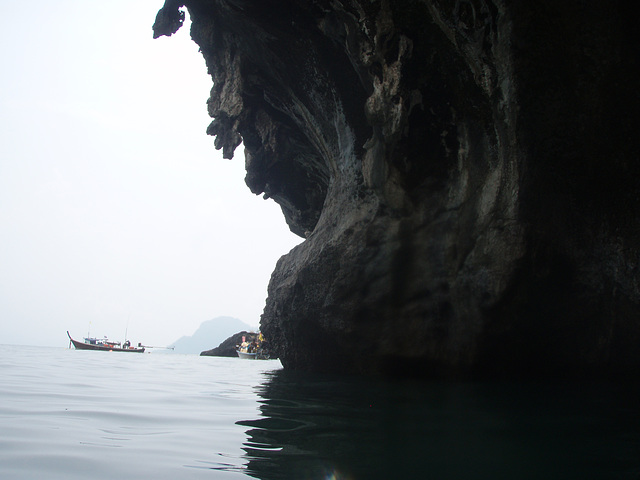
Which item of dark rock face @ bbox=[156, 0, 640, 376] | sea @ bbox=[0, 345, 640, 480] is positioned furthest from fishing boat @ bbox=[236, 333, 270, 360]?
sea @ bbox=[0, 345, 640, 480]

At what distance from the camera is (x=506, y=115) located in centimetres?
532

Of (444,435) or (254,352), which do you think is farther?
(254,352)

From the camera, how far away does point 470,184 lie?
5980 mm

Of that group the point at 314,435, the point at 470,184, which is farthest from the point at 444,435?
the point at 470,184

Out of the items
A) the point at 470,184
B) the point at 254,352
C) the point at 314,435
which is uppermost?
the point at 470,184

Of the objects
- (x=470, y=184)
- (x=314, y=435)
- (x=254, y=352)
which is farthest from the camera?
(x=254, y=352)

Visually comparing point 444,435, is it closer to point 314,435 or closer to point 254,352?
point 314,435

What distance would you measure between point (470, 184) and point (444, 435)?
389cm

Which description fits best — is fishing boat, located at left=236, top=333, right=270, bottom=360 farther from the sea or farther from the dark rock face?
the sea

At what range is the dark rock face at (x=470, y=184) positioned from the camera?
5168 mm

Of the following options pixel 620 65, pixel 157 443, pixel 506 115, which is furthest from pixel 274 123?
pixel 157 443

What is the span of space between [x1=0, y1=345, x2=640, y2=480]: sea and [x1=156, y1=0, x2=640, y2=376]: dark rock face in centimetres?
141

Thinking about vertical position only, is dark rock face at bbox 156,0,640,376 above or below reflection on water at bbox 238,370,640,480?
above

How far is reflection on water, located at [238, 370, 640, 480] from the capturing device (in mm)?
2061
